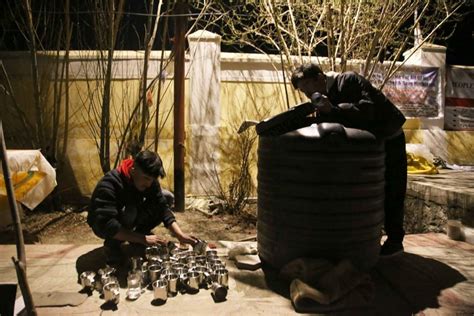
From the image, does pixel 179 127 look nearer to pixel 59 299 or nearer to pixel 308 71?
pixel 308 71

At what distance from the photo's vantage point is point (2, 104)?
6.36 m

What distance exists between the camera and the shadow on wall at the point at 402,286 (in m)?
2.28

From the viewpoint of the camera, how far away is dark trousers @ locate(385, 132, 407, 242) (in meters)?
3.11

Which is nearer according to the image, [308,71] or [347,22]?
[308,71]

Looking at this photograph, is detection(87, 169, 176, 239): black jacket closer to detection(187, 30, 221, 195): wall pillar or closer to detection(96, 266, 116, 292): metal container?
detection(96, 266, 116, 292): metal container

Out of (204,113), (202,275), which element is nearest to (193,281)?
(202,275)

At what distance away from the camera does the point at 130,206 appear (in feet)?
9.98

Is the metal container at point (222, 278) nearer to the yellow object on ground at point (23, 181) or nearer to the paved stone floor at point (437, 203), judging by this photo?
the yellow object on ground at point (23, 181)

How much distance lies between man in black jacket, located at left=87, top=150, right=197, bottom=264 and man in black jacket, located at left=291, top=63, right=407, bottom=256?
1.24 metres

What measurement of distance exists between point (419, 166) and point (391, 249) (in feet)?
12.5

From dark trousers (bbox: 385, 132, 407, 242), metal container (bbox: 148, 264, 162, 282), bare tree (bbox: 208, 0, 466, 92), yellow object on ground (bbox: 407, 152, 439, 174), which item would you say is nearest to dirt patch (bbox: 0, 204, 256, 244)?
metal container (bbox: 148, 264, 162, 282)

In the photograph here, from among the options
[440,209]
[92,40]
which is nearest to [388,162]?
[440,209]

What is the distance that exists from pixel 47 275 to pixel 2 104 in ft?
15.5

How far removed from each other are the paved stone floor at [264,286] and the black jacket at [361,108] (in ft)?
3.44
